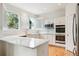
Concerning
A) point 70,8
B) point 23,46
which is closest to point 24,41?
point 23,46

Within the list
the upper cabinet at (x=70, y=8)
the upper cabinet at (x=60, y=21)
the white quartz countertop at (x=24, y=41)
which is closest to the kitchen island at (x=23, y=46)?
the white quartz countertop at (x=24, y=41)

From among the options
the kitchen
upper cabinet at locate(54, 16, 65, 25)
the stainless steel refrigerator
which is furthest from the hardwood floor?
upper cabinet at locate(54, 16, 65, 25)

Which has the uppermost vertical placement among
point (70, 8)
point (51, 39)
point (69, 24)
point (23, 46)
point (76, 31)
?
point (70, 8)

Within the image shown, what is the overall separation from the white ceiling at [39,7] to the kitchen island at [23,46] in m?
0.51

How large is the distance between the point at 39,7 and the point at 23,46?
731 mm

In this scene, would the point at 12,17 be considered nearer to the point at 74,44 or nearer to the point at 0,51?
the point at 0,51

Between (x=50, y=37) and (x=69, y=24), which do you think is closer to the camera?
(x=69, y=24)

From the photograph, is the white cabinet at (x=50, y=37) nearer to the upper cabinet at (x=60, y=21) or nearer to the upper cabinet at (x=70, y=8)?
the upper cabinet at (x=60, y=21)

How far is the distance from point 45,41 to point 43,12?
519 mm

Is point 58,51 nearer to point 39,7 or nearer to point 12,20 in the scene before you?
point 39,7

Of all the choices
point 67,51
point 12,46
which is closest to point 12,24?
point 12,46

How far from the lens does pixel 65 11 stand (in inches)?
58.2

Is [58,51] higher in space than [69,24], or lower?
lower

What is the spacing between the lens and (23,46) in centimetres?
146
